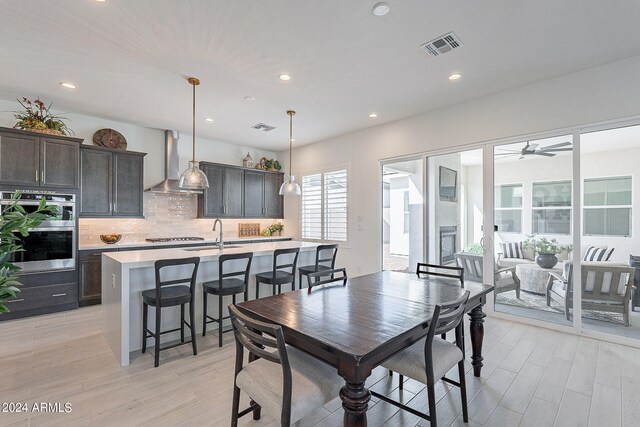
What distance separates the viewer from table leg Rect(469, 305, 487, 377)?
2553 millimetres

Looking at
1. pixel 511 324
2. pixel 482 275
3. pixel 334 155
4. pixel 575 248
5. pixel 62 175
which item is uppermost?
pixel 334 155

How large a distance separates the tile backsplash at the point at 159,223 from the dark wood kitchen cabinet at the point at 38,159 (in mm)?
906

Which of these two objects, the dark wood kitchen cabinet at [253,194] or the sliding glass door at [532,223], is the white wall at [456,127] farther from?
the dark wood kitchen cabinet at [253,194]

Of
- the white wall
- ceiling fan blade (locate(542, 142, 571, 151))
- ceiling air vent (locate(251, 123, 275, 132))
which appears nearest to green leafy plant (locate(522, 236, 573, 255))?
ceiling fan blade (locate(542, 142, 571, 151))

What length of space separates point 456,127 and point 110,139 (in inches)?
219

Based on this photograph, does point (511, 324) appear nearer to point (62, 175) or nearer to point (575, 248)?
point (575, 248)

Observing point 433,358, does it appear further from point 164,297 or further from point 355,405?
point 164,297

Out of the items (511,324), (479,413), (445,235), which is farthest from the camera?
(445,235)

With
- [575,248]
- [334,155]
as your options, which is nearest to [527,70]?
[575,248]

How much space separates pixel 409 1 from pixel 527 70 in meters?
1.98

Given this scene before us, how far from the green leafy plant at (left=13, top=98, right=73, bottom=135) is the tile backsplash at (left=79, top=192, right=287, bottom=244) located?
4.83 ft

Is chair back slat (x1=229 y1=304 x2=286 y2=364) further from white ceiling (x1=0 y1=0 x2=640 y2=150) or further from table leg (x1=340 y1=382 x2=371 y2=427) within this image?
white ceiling (x1=0 y1=0 x2=640 y2=150)

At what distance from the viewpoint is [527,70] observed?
3.44m

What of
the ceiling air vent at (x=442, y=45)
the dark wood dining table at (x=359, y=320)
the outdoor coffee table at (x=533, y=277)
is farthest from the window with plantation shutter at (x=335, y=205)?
the dark wood dining table at (x=359, y=320)
